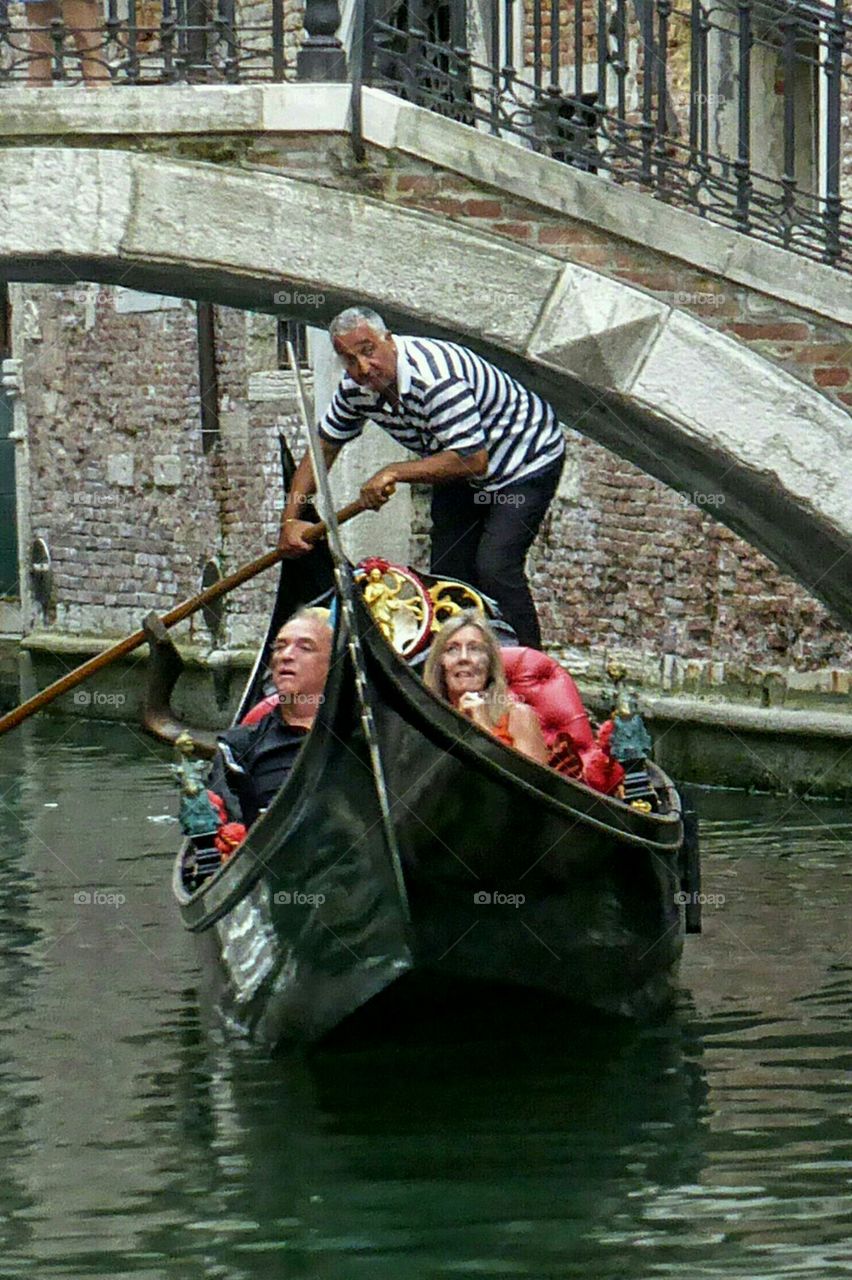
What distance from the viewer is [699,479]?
21.0ft

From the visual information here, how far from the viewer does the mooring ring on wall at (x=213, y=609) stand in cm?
1216

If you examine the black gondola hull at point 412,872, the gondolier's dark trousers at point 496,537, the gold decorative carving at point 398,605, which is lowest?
the black gondola hull at point 412,872

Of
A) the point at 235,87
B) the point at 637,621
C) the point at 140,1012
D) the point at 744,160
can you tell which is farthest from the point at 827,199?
the point at 637,621

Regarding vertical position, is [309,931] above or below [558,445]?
below

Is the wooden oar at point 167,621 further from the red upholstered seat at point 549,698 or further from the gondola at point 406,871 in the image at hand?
the gondola at point 406,871

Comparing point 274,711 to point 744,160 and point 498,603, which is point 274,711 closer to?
point 498,603

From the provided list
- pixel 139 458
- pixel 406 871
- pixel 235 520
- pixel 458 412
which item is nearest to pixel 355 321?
pixel 458 412

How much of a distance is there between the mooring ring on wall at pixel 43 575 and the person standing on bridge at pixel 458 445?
24.8 feet

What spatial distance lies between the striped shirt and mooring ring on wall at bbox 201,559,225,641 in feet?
19.6

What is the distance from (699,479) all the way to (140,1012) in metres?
1.71

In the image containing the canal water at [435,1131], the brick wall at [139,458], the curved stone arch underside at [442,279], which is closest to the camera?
the canal water at [435,1131]

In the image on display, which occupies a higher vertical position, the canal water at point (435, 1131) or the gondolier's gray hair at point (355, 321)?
the gondolier's gray hair at point (355, 321)

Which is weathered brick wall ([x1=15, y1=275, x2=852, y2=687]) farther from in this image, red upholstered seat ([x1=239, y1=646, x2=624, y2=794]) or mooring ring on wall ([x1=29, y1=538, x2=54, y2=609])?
red upholstered seat ([x1=239, y1=646, x2=624, y2=794])

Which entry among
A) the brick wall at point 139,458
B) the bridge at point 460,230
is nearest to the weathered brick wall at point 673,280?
the bridge at point 460,230
